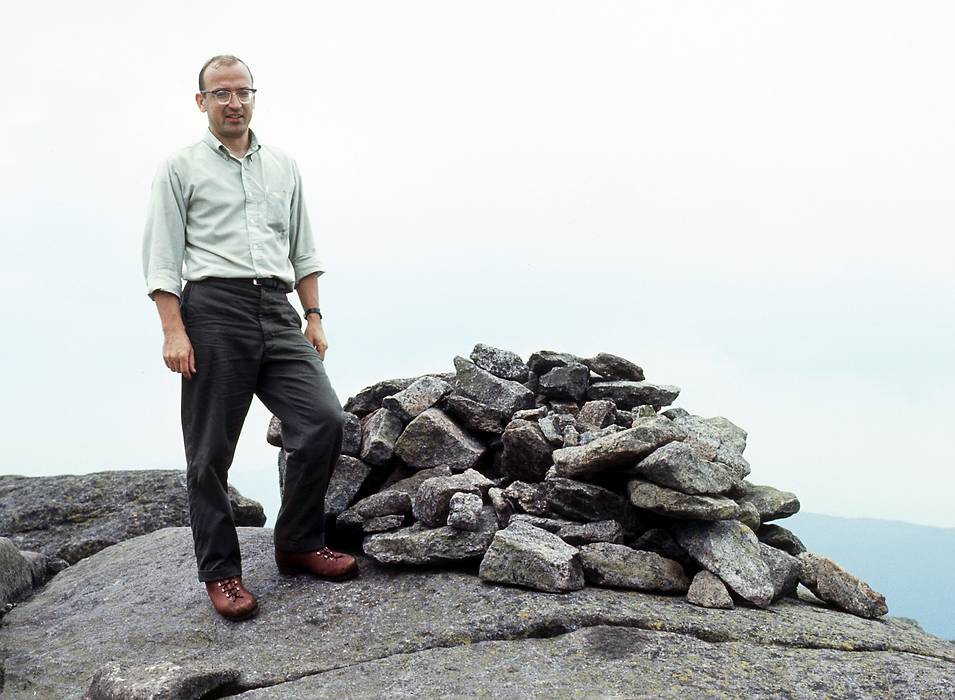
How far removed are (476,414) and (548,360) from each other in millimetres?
1128

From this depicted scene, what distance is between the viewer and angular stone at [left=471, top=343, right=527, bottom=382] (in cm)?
973

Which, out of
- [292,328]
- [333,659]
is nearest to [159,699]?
[333,659]

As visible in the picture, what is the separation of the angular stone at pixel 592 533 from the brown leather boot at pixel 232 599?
2671 millimetres

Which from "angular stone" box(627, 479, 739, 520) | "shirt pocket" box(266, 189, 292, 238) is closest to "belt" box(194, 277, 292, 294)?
"shirt pocket" box(266, 189, 292, 238)

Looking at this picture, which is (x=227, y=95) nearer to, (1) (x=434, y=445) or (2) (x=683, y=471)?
(1) (x=434, y=445)

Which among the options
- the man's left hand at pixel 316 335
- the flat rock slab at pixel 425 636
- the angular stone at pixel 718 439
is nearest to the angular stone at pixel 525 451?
the angular stone at pixel 718 439

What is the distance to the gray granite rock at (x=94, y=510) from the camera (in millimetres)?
11609

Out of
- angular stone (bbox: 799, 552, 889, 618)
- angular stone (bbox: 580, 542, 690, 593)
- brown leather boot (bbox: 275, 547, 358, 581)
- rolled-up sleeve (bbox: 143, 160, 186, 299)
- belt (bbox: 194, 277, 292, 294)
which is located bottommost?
brown leather boot (bbox: 275, 547, 358, 581)

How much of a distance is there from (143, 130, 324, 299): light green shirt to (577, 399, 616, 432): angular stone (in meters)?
3.22

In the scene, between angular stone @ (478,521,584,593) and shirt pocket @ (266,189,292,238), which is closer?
angular stone @ (478,521,584,593)

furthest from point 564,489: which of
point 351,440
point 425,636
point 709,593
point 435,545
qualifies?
point 351,440

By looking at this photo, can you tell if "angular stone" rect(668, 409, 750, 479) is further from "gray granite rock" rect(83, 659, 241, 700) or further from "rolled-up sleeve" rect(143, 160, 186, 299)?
"rolled-up sleeve" rect(143, 160, 186, 299)

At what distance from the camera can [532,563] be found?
22.7ft

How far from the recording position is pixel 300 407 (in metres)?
7.46
